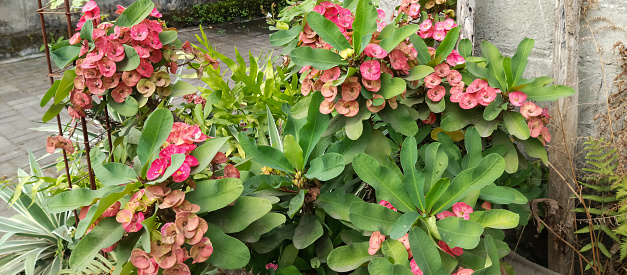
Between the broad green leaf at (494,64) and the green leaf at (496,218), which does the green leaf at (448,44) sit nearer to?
the broad green leaf at (494,64)

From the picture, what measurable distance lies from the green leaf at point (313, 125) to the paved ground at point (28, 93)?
5.88 ft

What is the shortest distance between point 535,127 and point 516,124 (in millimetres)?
74

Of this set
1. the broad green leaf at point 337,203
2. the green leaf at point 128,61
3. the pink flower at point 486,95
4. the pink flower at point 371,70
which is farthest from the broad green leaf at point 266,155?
the pink flower at point 486,95

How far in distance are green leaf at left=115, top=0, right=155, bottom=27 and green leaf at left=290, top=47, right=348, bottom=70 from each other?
0.51m

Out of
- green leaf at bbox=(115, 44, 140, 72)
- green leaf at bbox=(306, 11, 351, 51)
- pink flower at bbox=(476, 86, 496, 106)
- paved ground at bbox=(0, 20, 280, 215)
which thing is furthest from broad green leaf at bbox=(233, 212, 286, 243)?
paved ground at bbox=(0, 20, 280, 215)

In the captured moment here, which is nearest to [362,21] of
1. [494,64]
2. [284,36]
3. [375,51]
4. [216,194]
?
[375,51]

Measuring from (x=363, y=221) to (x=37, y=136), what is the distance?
4.27 meters

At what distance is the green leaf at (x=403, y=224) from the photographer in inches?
42.1

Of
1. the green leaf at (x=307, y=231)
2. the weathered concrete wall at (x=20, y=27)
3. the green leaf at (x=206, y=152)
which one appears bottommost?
the weathered concrete wall at (x=20, y=27)

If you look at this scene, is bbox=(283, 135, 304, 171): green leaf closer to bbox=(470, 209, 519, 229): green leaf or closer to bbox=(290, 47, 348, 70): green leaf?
bbox=(290, 47, 348, 70): green leaf

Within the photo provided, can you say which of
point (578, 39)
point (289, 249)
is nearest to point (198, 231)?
point (289, 249)

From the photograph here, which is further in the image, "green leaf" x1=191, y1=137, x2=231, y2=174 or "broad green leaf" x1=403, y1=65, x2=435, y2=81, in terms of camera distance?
"broad green leaf" x1=403, y1=65, x2=435, y2=81

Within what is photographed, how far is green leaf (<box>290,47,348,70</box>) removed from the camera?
1299 mm

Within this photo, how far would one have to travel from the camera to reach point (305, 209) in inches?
53.1
